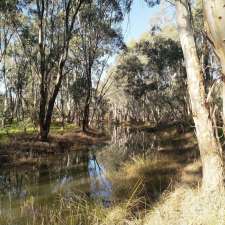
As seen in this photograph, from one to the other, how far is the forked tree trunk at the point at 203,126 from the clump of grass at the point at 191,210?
1.18ft

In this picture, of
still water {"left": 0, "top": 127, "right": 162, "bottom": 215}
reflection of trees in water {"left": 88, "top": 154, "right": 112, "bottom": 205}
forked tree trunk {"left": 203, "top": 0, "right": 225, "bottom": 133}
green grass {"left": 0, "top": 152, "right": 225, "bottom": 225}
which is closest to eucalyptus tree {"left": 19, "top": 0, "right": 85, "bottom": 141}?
still water {"left": 0, "top": 127, "right": 162, "bottom": 215}

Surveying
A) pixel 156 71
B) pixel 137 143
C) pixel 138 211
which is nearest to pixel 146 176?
pixel 138 211

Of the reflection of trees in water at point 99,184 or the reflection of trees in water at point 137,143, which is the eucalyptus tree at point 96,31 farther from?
the reflection of trees in water at point 99,184

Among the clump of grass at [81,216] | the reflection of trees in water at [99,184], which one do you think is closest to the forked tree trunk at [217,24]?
the clump of grass at [81,216]

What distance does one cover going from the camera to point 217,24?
187 cm

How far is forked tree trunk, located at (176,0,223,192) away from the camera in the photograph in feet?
22.3

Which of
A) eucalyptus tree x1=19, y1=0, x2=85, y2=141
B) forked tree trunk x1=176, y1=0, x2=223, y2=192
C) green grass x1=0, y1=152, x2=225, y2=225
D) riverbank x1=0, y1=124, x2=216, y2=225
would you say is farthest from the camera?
eucalyptus tree x1=19, y1=0, x2=85, y2=141

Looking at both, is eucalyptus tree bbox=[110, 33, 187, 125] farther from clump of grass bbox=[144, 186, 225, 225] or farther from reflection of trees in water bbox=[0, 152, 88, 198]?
clump of grass bbox=[144, 186, 225, 225]

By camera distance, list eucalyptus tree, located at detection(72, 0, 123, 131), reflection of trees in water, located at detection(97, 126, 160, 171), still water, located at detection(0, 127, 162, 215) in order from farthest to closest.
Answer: eucalyptus tree, located at detection(72, 0, 123, 131), reflection of trees in water, located at detection(97, 126, 160, 171), still water, located at detection(0, 127, 162, 215)

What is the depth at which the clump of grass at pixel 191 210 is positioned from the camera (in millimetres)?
4957

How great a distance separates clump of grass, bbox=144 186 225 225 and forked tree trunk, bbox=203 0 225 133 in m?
3.26

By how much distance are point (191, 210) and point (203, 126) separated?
6.00 feet

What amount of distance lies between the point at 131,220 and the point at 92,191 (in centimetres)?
425

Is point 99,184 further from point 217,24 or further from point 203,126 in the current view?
point 217,24
